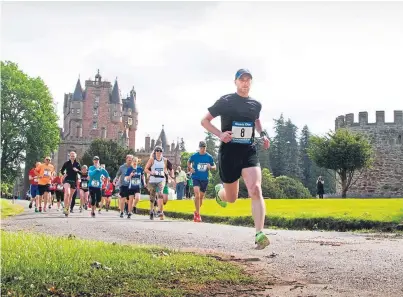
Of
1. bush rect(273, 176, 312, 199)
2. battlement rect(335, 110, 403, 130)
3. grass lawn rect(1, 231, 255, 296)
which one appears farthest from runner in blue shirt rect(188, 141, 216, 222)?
bush rect(273, 176, 312, 199)

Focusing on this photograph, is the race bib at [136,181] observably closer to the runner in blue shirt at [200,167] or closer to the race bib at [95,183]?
the race bib at [95,183]

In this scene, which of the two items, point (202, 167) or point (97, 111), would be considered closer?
point (202, 167)

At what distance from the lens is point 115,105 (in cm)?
11988

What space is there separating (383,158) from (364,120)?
12.9 ft

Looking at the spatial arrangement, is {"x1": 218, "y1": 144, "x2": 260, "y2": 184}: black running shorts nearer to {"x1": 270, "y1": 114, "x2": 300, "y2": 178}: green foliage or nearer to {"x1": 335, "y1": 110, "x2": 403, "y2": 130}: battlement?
{"x1": 335, "y1": 110, "x2": 403, "y2": 130}: battlement

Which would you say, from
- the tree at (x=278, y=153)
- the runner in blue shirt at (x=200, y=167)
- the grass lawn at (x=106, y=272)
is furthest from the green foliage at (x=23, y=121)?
the grass lawn at (x=106, y=272)

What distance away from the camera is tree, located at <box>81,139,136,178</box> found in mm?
88625

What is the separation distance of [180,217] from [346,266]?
563 inches

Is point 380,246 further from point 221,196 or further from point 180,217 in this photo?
point 180,217

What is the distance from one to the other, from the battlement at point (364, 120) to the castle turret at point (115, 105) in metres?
65.8

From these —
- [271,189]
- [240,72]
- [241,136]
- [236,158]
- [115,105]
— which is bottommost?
[236,158]

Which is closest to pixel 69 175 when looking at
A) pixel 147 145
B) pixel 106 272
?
pixel 106 272

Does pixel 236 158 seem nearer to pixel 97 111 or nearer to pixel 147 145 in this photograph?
pixel 97 111

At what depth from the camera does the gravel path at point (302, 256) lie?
662 centimetres
